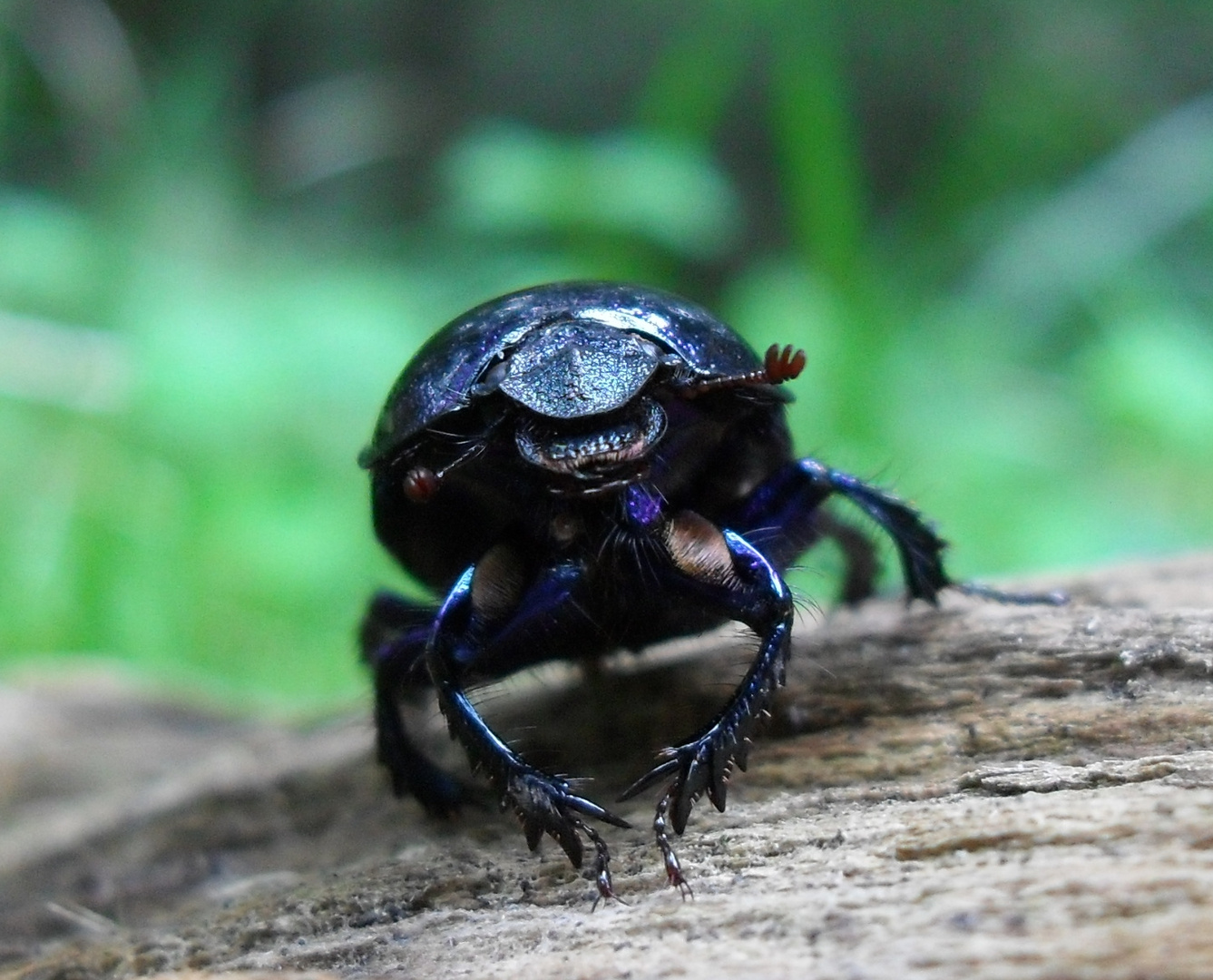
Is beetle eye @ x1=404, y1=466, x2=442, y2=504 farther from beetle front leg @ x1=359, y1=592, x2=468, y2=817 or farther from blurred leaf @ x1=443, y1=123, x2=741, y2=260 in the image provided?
blurred leaf @ x1=443, y1=123, x2=741, y2=260

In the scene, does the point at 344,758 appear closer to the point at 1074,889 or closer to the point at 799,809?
the point at 799,809

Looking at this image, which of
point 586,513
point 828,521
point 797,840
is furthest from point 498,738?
point 828,521

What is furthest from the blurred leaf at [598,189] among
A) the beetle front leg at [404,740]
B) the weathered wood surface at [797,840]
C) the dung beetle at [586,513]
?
the beetle front leg at [404,740]

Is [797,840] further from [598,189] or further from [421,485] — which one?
[598,189]

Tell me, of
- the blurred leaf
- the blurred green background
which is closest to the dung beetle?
the blurred green background

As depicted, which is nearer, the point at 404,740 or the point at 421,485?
the point at 421,485
